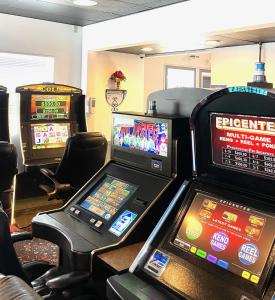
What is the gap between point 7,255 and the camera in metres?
1.57

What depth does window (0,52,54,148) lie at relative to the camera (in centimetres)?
454

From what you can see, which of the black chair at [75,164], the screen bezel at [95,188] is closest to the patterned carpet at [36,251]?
the black chair at [75,164]

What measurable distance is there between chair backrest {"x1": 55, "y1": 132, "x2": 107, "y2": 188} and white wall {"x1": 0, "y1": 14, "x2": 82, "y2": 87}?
66.6 inches

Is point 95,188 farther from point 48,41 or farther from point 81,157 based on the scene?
point 48,41

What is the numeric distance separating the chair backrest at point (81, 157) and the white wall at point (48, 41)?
1.69 metres

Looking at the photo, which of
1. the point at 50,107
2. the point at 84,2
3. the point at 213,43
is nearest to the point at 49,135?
the point at 50,107

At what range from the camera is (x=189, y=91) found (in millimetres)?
1907

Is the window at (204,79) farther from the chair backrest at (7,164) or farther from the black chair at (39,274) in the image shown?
the black chair at (39,274)

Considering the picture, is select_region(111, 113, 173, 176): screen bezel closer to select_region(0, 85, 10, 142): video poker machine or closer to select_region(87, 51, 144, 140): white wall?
select_region(0, 85, 10, 142): video poker machine

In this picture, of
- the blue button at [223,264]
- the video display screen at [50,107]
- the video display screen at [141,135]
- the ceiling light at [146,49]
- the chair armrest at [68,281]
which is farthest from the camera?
the ceiling light at [146,49]

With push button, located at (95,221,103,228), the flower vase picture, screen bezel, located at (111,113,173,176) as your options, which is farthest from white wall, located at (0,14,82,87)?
push button, located at (95,221,103,228)

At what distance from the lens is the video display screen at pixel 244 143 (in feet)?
4.22

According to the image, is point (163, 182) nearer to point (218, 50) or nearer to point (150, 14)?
point (150, 14)

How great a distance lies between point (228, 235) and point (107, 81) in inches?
165
